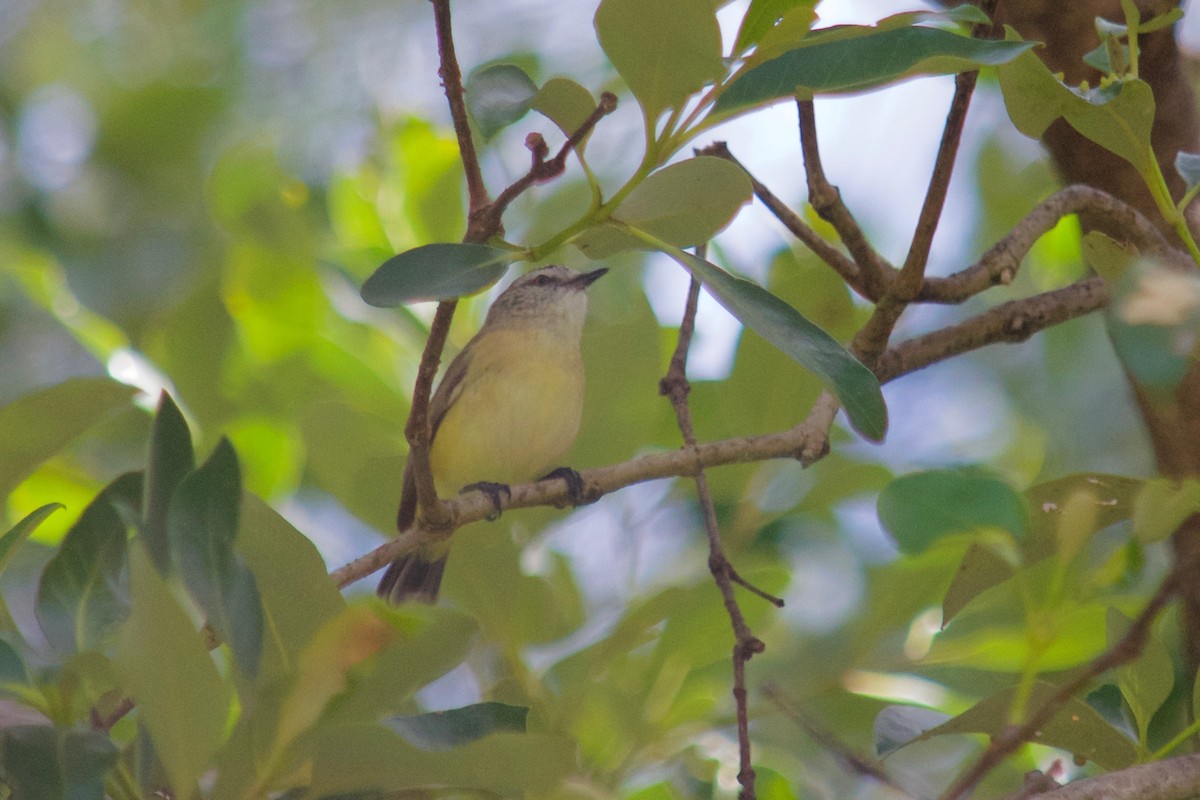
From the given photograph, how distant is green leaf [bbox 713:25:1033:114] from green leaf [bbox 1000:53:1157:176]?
0.31 metres

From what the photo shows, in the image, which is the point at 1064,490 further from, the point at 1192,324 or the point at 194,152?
the point at 194,152

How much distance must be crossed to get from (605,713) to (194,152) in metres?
2.25

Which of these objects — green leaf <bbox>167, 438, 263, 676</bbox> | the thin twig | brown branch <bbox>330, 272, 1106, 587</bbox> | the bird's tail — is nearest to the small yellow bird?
the bird's tail

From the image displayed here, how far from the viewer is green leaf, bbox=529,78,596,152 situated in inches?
57.3

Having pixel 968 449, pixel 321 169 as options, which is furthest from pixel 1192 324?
pixel 321 169

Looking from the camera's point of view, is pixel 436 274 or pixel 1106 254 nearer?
pixel 436 274

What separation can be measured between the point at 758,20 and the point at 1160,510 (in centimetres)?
83

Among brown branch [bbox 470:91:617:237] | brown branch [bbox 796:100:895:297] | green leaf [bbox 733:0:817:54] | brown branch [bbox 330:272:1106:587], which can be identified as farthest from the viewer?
brown branch [bbox 796:100:895:297]

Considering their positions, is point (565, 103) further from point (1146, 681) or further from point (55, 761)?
point (1146, 681)

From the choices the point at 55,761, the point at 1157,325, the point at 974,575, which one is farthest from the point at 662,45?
the point at 55,761

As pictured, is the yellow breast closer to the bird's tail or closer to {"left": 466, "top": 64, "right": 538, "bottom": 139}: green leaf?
the bird's tail

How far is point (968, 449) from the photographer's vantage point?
3574 mm

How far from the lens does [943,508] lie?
138cm

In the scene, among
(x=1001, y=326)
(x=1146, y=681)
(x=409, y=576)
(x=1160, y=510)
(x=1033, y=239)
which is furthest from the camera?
(x=409, y=576)
